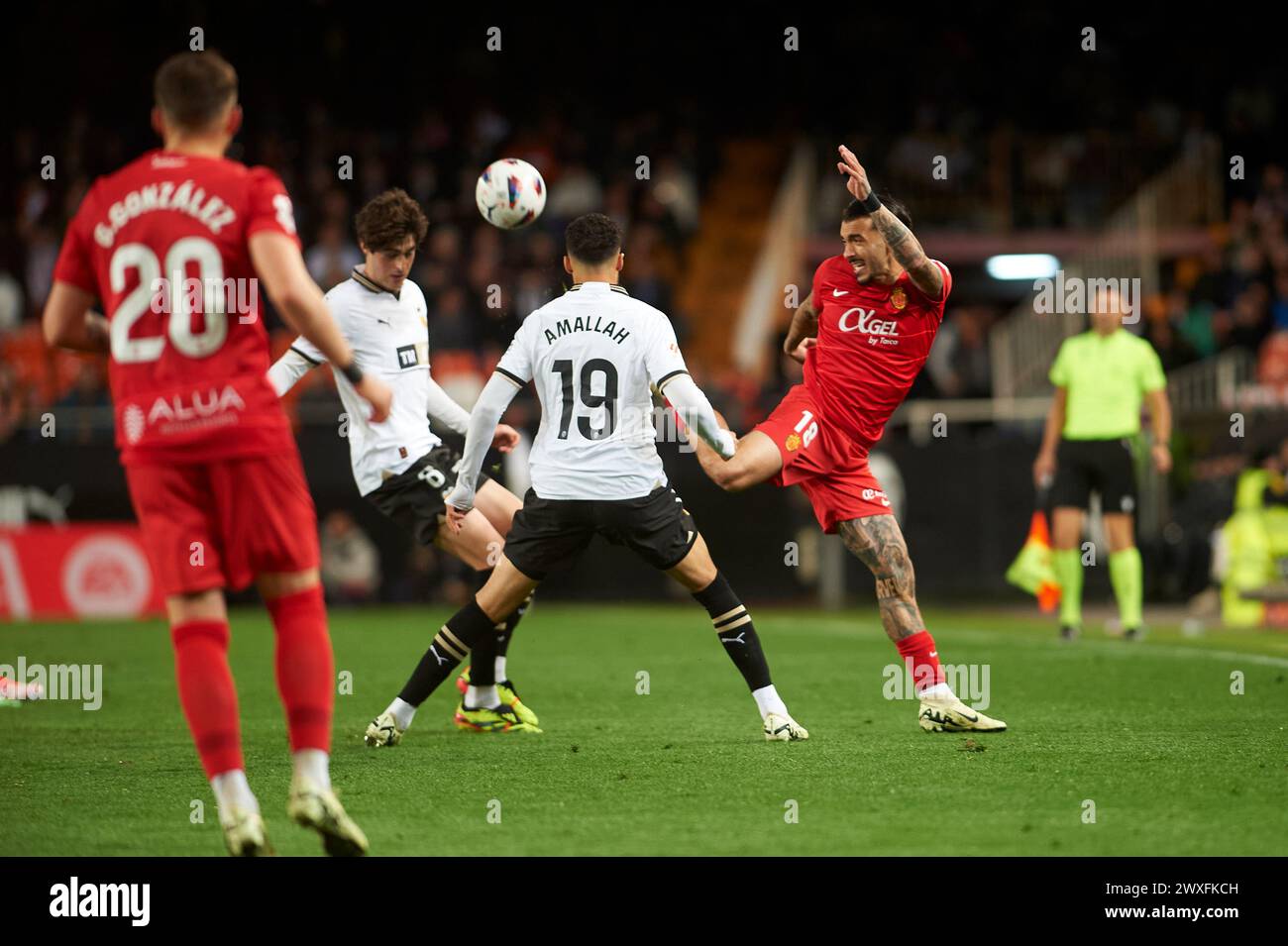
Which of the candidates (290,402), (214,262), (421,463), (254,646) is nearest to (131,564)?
(290,402)

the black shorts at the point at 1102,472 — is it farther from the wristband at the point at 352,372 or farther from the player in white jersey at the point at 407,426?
the wristband at the point at 352,372

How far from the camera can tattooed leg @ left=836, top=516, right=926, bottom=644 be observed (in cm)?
811

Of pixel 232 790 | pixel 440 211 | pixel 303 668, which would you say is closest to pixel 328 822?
pixel 232 790

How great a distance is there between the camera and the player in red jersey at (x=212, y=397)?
5.20 metres

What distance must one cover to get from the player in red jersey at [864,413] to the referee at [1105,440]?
489 cm

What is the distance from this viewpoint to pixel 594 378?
739cm

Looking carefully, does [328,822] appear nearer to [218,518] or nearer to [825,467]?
[218,518]

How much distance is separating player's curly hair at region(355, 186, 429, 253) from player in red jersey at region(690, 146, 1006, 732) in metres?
1.78

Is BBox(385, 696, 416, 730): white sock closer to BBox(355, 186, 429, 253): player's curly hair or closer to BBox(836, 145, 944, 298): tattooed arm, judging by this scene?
BBox(355, 186, 429, 253): player's curly hair

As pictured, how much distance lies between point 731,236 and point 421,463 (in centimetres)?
1760
